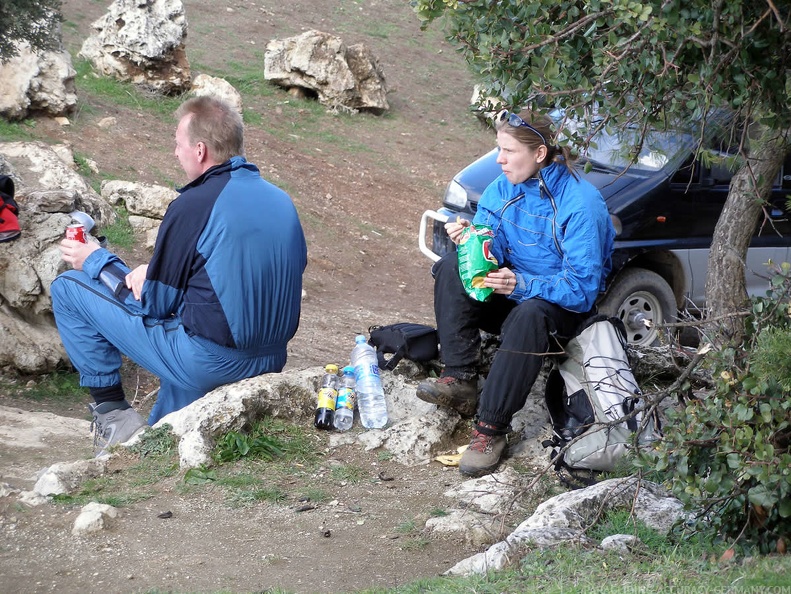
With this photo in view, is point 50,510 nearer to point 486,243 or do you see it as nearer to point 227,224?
point 227,224

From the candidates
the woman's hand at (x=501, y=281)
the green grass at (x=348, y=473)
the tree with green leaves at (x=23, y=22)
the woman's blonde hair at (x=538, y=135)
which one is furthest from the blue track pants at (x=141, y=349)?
the tree with green leaves at (x=23, y=22)

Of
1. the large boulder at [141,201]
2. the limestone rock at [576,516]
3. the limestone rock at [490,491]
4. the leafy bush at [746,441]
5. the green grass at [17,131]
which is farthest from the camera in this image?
the green grass at [17,131]

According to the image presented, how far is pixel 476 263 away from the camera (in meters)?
4.20

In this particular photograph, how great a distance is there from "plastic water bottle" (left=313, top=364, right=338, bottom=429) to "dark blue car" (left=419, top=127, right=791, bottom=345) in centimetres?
211

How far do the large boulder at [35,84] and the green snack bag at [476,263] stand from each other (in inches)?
268

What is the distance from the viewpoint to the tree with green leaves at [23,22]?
639cm

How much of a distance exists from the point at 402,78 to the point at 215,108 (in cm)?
1283

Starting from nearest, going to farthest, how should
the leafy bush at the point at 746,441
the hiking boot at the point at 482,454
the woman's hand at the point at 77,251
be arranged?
1. the leafy bush at the point at 746,441
2. the hiking boot at the point at 482,454
3. the woman's hand at the point at 77,251

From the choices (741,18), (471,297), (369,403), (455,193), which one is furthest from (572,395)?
(455,193)

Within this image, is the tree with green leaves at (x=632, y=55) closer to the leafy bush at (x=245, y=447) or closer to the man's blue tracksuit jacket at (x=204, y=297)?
the man's blue tracksuit jacket at (x=204, y=297)

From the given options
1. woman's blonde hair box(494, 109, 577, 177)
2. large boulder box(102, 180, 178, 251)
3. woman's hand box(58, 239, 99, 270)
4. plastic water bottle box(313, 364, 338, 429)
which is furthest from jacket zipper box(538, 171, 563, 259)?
large boulder box(102, 180, 178, 251)

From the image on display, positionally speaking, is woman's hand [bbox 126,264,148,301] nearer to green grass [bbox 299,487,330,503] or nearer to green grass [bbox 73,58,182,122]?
green grass [bbox 299,487,330,503]

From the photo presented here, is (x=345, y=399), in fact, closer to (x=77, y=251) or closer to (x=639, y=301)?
(x=77, y=251)

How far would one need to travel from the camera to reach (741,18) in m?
2.55
